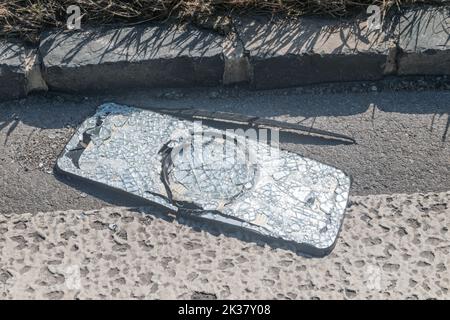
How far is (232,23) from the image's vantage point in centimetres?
313

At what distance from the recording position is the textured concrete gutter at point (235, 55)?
305 centimetres

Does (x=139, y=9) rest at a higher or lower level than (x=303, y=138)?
higher

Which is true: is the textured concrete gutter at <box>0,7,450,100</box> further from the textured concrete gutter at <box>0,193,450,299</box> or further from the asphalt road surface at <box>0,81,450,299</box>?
the textured concrete gutter at <box>0,193,450,299</box>

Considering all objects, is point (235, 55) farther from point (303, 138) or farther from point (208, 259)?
point (208, 259)

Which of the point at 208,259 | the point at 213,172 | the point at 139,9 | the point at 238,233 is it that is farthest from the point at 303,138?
the point at 139,9

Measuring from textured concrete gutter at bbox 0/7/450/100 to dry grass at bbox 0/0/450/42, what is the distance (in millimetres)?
60

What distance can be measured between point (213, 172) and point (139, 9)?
90 cm

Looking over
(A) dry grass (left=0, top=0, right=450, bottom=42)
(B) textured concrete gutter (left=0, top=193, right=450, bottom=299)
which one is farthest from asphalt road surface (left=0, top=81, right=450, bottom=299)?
(A) dry grass (left=0, top=0, right=450, bottom=42)

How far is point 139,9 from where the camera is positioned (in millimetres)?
3170

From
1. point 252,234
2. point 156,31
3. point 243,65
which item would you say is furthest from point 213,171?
point 156,31

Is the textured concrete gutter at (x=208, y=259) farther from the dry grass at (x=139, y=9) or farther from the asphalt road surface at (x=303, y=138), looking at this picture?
the dry grass at (x=139, y=9)

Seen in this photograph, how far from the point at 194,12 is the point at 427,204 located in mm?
1352

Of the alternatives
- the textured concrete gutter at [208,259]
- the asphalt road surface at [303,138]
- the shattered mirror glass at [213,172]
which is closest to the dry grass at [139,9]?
the asphalt road surface at [303,138]

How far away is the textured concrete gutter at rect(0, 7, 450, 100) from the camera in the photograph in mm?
3053
